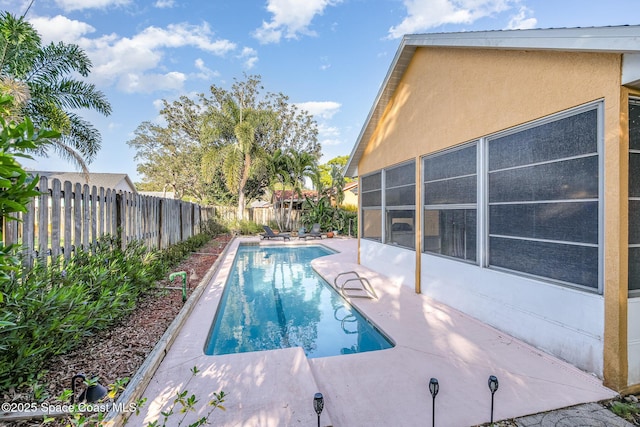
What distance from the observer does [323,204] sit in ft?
65.7

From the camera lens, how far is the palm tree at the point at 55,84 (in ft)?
31.9

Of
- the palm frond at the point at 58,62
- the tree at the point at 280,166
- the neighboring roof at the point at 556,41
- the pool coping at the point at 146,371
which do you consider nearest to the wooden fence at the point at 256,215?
the tree at the point at 280,166

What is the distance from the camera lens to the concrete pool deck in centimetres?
274

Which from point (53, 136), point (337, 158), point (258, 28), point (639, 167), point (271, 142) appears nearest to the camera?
point (53, 136)

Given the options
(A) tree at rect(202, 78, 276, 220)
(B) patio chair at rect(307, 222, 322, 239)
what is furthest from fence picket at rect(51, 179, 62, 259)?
(A) tree at rect(202, 78, 276, 220)

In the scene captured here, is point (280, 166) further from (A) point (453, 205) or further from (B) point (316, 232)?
(A) point (453, 205)

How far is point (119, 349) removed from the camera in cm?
368

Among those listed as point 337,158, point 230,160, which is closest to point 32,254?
point 230,160

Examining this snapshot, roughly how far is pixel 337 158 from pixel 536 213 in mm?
45080

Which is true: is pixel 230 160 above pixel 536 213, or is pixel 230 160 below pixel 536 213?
above

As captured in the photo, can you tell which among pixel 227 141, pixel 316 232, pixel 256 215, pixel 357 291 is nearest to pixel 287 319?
pixel 357 291

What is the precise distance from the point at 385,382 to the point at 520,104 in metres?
4.24

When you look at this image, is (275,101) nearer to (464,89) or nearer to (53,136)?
(464,89)

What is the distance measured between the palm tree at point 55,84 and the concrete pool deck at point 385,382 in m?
10.8
